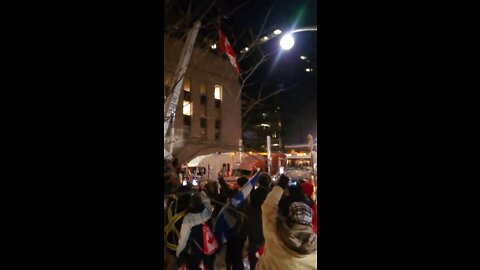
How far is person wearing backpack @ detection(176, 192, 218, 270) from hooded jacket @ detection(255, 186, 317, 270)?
348 mm

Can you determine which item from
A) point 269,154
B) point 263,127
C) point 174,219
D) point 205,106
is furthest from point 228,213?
point 205,106

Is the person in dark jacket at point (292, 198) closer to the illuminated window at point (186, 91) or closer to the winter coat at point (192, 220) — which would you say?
the winter coat at point (192, 220)

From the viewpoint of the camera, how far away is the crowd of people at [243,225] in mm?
1576

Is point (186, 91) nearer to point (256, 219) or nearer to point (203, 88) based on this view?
point (203, 88)

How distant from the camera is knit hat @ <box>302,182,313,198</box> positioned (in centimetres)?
166

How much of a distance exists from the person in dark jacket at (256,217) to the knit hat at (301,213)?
26 centimetres

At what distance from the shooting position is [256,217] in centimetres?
188

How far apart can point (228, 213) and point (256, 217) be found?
19 cm

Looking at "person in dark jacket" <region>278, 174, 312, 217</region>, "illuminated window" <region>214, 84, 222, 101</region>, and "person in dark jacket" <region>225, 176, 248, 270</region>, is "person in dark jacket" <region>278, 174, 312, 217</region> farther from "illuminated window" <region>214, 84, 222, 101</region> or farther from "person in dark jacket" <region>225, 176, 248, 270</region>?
"illuminated window" <region>214, 84, 222, 101</region>
